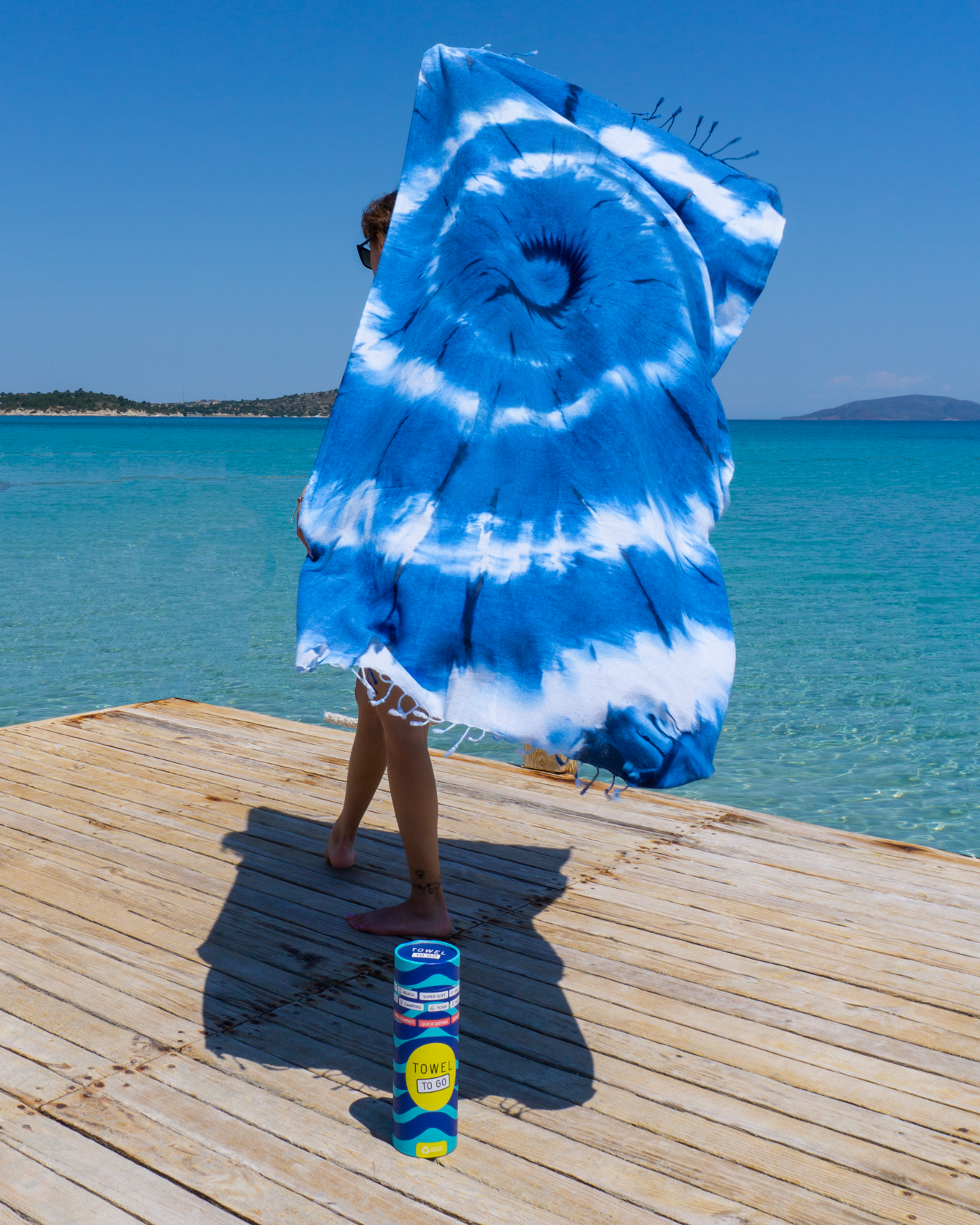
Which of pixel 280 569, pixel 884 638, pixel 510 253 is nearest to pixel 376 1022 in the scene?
pixel 510 253

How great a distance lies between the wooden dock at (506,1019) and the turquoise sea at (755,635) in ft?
10.3

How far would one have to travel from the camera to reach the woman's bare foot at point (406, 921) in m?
2.73

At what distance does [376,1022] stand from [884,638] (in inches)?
439

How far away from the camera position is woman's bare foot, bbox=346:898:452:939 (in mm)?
2729

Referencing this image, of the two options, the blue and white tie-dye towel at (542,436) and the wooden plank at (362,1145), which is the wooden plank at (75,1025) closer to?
the wooden plank at (362,1145)

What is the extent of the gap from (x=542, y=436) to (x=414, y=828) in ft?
3.54

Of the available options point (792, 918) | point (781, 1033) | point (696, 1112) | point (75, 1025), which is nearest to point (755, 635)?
point (792, 918)

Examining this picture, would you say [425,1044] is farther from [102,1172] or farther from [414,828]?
[414,828]

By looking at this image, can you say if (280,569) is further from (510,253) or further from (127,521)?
(510,253)

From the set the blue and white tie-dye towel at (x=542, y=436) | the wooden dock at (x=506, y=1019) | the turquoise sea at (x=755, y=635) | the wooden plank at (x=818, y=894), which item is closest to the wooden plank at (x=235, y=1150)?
the wooden dock at (x=506, y=1019)

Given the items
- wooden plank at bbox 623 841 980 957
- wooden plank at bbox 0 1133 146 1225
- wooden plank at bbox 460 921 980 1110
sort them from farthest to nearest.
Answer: wooden plank at bbox 623 841 980 957 → wooden plank at bbox 460 921 980 1110 → wooden plank at bbox 0 1133 146 1225

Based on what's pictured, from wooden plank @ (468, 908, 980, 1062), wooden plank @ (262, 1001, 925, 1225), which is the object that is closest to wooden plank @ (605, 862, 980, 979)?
wooden plank @ (468, 908, 980, 1062)

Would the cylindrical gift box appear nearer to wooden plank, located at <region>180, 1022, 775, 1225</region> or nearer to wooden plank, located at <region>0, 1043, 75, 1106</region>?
wooden plank, located at <region>180, 1022, 775, 1225</region>

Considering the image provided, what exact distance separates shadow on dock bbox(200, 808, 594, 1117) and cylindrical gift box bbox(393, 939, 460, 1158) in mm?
140
